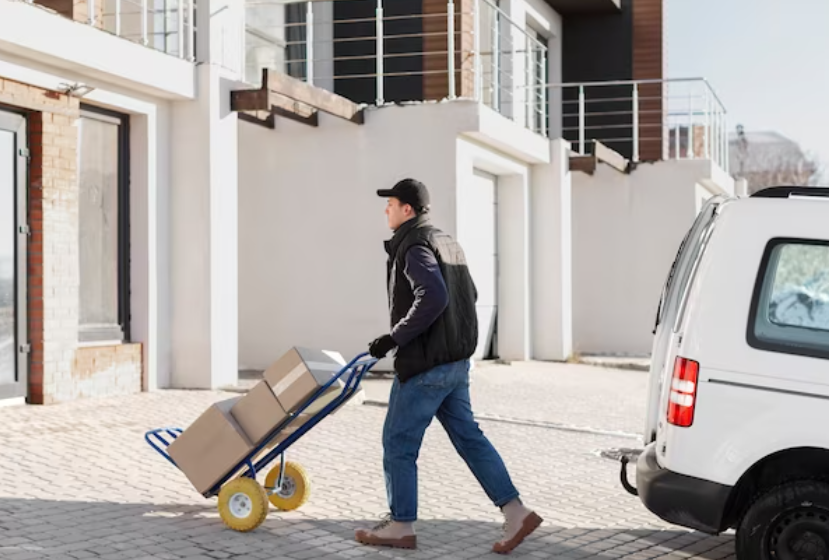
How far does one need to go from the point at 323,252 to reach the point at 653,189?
314 inches

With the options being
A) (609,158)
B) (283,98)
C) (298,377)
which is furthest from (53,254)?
(609,158)

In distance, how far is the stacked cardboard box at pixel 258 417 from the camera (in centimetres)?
627

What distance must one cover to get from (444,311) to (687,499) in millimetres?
1467

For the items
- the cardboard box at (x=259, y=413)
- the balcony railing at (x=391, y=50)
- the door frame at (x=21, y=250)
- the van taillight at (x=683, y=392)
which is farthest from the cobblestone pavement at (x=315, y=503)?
the balcony railing at (x=391, y=50)

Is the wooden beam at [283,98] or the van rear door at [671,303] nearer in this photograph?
the van rear door at [671,303]

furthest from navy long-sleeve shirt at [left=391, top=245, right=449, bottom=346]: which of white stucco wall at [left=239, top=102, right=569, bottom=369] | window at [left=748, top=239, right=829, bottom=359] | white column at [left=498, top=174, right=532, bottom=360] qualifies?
white column at [left=498, top=174, right=532, bottom=360]

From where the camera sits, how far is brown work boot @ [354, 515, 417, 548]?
6.07m

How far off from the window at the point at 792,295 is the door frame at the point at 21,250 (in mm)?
7446

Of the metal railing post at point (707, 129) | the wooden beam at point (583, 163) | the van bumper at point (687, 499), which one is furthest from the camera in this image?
the metal railing post at point (707, 129)

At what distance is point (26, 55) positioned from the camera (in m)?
10.7

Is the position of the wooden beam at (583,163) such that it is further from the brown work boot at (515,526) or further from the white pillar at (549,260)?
the brown work boot at (515,526)

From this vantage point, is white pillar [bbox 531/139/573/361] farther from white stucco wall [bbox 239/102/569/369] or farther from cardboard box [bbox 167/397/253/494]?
cardboard box [bbox 167/397/253/494]

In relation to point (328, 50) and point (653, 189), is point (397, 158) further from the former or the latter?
point (653, 189)

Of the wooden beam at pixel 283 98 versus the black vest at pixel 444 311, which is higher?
the wooden beam at pixel 283 98
